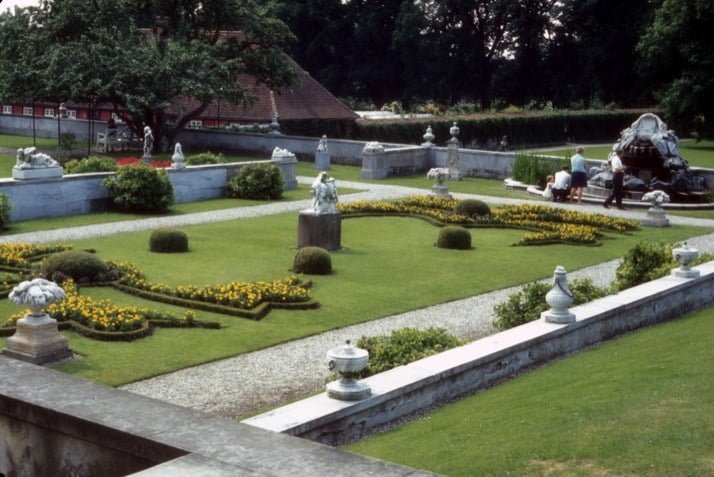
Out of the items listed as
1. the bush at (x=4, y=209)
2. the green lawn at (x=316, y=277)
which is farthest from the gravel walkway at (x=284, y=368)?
the bush at (x=4, y=209)

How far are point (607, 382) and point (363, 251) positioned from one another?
37.1ft

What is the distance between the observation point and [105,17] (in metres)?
38.7

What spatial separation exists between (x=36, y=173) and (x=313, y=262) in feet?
30.5

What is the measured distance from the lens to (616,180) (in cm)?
2867

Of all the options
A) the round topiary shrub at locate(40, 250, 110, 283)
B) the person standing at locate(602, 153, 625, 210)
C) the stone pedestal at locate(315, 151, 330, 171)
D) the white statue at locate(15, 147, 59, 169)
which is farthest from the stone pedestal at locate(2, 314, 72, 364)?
the stone pedestal at locate(315, 151, 330, 171)

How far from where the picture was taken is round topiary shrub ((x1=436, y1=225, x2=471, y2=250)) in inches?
856

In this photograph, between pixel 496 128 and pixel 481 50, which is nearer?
pixel 496 128

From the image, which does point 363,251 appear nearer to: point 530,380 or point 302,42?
→ point 530,380

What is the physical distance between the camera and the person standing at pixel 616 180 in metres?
28.4

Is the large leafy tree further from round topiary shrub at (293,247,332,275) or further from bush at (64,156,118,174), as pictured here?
round topiary shrub at (293,247,332,275)

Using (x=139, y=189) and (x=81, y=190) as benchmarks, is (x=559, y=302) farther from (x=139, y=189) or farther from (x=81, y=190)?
(x=81, y=190)

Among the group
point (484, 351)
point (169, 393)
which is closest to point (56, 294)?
point (169, 393)

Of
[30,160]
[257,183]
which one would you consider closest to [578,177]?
[257,183]

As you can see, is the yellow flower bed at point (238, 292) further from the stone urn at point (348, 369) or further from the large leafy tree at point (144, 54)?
the large leafy tree at point (144, 54)
